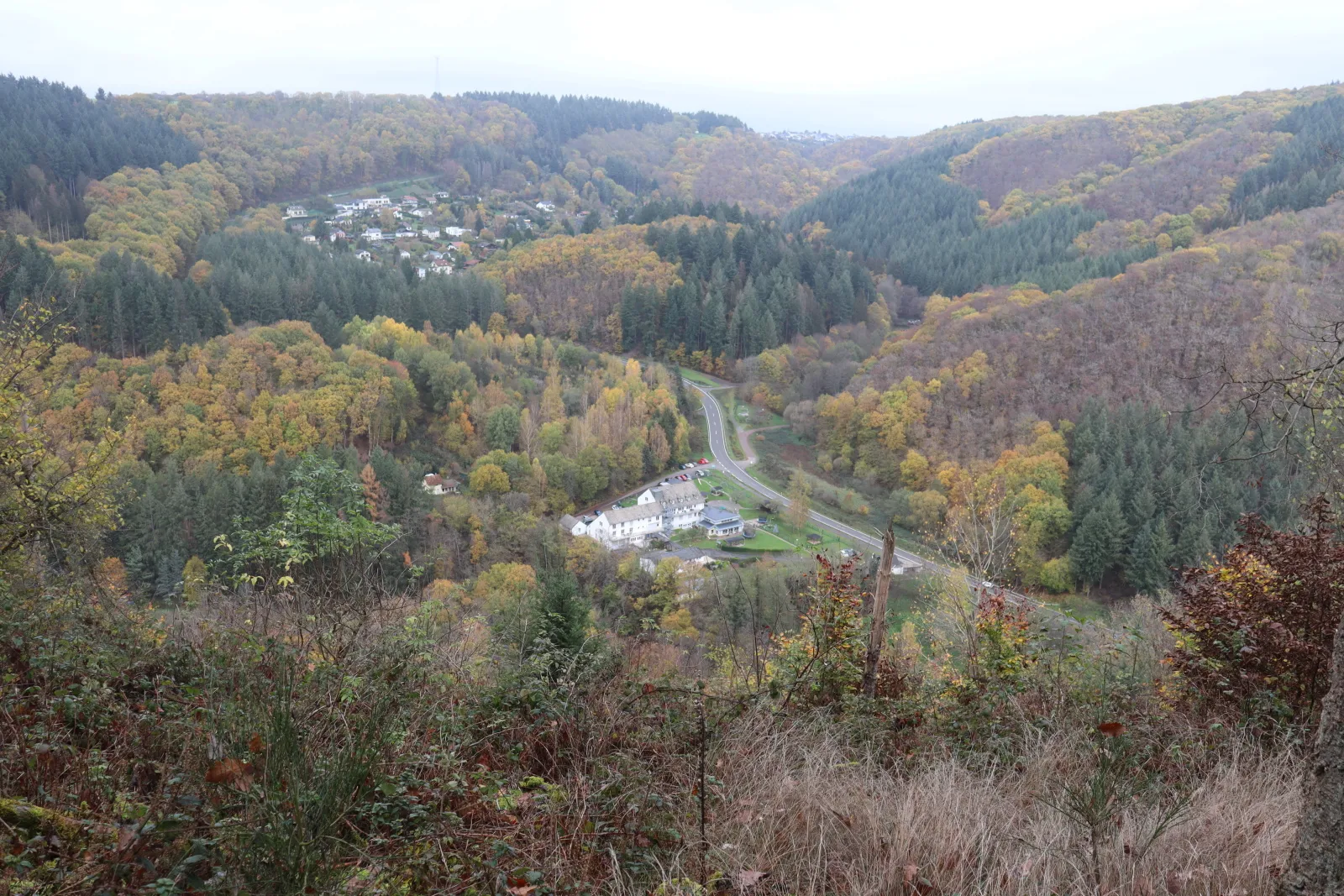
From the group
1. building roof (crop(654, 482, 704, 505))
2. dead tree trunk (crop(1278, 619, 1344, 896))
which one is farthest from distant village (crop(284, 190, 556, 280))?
dead tree trunk (crop(1278, 619, 1344, 896))

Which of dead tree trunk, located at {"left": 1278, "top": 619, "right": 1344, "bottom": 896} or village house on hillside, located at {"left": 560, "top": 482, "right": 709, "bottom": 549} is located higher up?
dead tree trunk, located at {"left": 1278, "top": 619, "right": 1344, "bottom": 896}

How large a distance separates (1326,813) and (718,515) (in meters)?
28.2

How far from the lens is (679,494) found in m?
30.9

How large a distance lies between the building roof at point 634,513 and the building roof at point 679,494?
53cm

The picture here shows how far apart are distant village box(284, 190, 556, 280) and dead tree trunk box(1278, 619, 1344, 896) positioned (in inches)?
2462

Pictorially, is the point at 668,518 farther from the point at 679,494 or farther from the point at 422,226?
the point at 422,226

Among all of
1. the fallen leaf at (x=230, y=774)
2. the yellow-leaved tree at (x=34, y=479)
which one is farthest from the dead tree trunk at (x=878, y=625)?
the yellow-leaved tree at (x=34, y=479)

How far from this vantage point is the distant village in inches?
2650

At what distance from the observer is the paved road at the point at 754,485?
25391mm

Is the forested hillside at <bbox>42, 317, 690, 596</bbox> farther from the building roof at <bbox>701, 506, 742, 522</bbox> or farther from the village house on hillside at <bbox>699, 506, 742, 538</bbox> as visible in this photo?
the village house on hillside at <bbox>699, 506, 742, 538</bbox>

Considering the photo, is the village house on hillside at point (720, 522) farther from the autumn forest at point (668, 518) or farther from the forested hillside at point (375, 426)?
the forested hillside at point (375, 426)

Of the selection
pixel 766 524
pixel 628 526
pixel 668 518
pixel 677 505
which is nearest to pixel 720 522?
pixel 766 524

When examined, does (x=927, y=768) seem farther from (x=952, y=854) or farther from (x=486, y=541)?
(x=486, y=541)

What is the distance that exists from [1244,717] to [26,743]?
523cm
